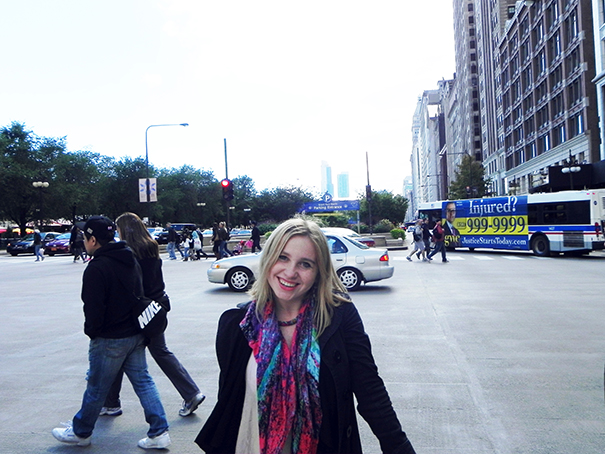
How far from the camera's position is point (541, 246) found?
88.3 feet

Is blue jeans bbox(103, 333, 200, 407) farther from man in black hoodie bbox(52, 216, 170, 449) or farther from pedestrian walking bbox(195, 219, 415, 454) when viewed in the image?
pedestrian walking bbox(195, 219, 415, 454)

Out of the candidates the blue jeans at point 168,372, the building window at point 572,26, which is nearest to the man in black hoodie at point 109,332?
the blue jeans at point 168,372

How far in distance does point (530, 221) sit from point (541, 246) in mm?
1233

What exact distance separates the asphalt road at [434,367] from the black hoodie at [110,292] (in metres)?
0.96

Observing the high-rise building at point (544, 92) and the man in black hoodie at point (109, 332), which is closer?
the man in black hoodie at point (109, 332)

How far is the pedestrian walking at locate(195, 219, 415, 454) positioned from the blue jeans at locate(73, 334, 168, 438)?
79.2 inches

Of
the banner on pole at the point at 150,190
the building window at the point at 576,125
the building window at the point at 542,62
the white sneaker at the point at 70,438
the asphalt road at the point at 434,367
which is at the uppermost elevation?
the building window at the point at 542,62

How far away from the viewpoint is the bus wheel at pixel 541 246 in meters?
26.6

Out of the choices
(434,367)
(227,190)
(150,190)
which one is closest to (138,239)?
(434,367)

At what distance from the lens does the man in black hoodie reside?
429 cm

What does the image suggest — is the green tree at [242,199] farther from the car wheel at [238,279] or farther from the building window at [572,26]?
the car wheel at [238,279]

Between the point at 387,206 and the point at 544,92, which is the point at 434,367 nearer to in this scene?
the point at 544,92

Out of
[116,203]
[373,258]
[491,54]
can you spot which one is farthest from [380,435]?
[491,54]

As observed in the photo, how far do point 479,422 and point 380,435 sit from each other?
275 cm
